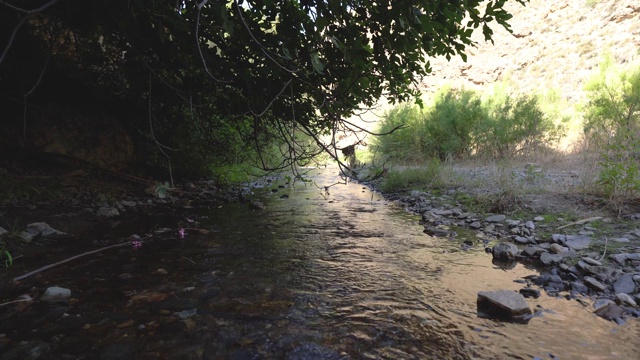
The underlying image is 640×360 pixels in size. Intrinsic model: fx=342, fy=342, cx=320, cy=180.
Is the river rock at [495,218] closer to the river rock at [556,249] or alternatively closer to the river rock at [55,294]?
the river rock at [556,249]

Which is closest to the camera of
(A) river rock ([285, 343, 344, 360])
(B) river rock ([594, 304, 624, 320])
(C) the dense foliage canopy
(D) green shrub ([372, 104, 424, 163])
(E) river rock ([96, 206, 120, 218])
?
(A) river rock ([285, 343, 344, 360])

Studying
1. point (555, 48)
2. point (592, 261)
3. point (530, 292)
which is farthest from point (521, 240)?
point (555, 48)

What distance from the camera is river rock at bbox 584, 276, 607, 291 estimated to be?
9.43 ft

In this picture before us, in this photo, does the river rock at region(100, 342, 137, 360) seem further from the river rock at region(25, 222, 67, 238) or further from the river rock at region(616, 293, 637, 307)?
the river rock at region(616, 293, 637, 307)

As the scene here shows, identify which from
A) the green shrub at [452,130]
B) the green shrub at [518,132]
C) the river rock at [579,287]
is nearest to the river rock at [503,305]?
the river rock at [579,287]

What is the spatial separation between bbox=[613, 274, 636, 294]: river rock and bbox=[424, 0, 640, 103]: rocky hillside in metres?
19.0

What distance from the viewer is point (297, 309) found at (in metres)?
2.62

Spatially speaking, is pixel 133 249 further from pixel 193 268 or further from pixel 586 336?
pixel 586 336

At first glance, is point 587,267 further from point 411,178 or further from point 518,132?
point 518,132

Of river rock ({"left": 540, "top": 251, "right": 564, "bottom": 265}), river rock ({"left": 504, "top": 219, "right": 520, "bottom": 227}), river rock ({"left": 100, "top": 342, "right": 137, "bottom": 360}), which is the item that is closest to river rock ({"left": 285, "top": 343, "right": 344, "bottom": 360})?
river rock ({"left": 100, "top": 342, "right": 137, "bottom": 360})

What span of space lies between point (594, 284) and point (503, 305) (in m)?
1.04

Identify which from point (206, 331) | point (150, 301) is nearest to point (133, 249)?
point (150, 301)

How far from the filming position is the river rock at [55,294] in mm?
2520

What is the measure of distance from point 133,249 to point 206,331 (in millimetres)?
2028
